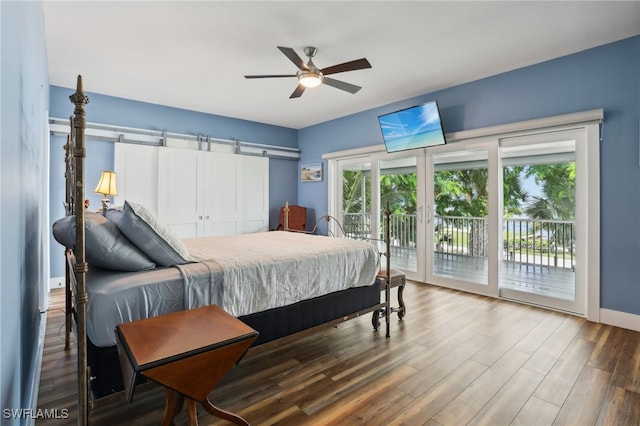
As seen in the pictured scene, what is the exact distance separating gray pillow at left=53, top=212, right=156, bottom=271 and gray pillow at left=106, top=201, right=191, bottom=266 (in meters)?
0.04

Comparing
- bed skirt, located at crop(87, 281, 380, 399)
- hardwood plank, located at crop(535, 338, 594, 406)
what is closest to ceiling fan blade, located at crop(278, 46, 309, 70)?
bed skirt, located at crop(87, 281, 380, 399)

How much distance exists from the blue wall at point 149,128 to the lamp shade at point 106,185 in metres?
0.56

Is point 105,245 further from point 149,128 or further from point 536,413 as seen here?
point 149,128

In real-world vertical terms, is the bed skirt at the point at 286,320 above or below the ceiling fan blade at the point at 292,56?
below

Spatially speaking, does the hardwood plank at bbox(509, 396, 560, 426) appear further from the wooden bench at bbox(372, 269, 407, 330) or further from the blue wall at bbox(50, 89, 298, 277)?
the blue wall at bbox(50, 89, 298, 277)

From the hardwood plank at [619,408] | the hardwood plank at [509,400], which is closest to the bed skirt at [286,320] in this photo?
the hardwood plank at [509,400]

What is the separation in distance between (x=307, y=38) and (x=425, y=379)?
2.95 metres

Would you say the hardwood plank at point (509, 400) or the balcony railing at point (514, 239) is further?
the balcony railing at point (514, 239)

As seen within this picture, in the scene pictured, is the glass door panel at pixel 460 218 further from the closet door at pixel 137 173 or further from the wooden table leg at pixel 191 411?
the closet door at pixel 137 173

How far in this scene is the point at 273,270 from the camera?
2176mm

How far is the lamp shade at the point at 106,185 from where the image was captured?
13.4 ft

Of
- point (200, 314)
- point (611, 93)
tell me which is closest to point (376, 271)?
point (200, 314)

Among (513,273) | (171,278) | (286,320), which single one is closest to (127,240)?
(171,278)

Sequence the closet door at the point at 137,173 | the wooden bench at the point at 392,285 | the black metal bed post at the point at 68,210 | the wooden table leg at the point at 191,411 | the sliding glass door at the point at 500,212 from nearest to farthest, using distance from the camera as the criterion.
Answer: the wooden table leg at the point at 191,411, the black metal bed post at the point at 68,210, the wooden bench at the point at 392,285, the sliding glass door at the point at 500,212, the closet door at the point at 137,173
